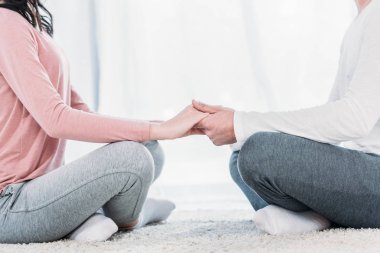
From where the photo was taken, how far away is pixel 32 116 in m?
1.32

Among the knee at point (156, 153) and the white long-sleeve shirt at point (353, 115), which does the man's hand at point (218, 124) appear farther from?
the knee at point (156, 153)

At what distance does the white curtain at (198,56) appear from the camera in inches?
83.8

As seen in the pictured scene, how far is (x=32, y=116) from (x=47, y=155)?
0.11 metres

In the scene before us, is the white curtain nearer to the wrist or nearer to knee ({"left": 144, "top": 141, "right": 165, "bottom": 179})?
knee ({"left": 144, "top": 141, "right": 165, "bottom": 179})

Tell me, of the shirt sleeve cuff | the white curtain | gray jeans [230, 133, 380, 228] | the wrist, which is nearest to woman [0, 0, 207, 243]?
the wrist

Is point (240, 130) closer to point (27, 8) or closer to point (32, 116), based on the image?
point (32, 116)

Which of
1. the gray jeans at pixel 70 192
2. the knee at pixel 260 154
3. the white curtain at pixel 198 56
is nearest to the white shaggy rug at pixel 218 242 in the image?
the gray jeans at pixel 70 192

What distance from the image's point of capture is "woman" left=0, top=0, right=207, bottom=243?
48.7 inches

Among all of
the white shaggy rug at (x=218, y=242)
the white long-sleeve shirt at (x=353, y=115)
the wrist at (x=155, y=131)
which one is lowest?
the white shaggy rug at (x=218, y=242)

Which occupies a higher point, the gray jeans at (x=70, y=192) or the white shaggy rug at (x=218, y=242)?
the gray jeans at (x=70, y=192)

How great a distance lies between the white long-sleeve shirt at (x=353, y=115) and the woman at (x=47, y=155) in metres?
0.21

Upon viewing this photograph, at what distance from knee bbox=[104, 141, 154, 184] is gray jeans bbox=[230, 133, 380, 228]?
0.22 meters

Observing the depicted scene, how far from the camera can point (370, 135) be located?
4.20 ft

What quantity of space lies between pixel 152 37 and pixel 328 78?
705 mm
